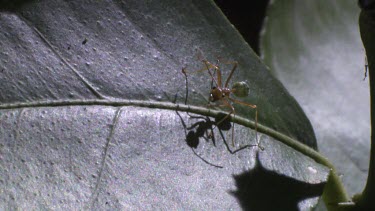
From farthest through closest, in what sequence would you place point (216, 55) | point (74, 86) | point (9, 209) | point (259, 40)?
1. point (259, 40)
2. point (216, 55)
3. point (74, 86)
4. point (9, 209)

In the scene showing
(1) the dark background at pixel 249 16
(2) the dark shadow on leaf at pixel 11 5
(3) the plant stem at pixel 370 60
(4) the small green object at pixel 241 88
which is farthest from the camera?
(1) the dark background at pixel 249 16

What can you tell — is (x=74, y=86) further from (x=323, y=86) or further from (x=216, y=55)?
(x=323, y=86)

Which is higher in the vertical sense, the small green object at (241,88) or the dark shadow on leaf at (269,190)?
the small green object at (241,88)

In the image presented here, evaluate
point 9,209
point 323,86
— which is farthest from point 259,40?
point 9,209

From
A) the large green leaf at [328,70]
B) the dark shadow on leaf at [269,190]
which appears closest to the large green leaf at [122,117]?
the dark shadow on leaf at [269,190]

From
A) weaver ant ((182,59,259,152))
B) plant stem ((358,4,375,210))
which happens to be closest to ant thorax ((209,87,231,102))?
weaver ant ((182,59,259,152))

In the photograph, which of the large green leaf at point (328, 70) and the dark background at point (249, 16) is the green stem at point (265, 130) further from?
the dark background at point (249, 16)
